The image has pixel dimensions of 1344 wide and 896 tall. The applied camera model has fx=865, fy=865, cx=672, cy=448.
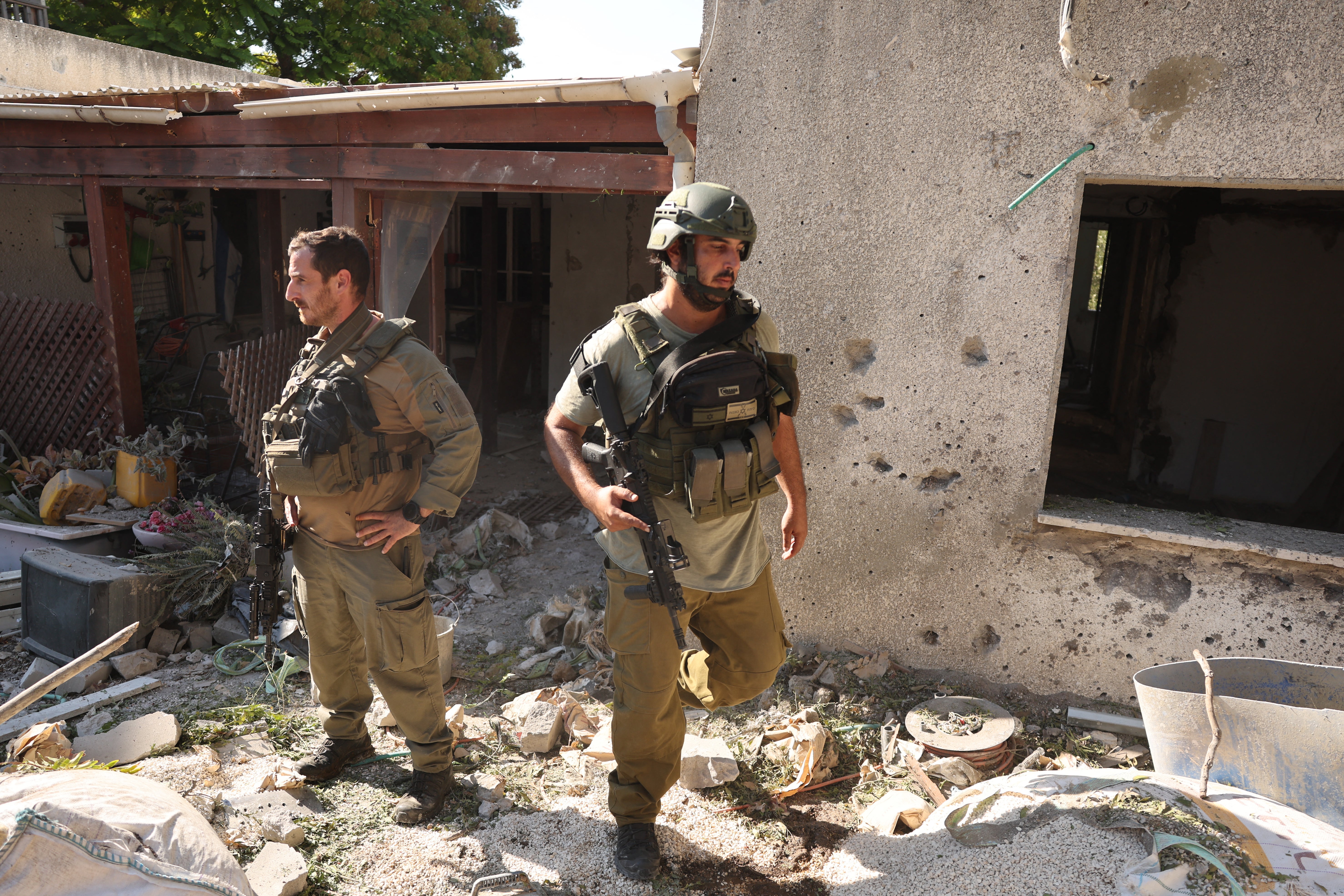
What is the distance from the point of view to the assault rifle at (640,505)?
2225 millimetres

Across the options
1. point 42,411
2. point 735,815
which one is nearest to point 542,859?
point 735,815

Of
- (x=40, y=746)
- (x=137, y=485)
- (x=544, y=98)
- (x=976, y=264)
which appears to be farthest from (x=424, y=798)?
(x=137, y=485)

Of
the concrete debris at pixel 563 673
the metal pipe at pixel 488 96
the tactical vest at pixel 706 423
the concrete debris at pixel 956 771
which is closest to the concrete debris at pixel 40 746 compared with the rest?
the concrete debris at pixel 563 673

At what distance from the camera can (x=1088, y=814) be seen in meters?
2.04

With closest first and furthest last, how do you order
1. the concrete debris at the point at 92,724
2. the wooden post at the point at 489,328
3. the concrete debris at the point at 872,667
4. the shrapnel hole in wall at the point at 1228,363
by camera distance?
the concrete debris at the point at 92,724, the concrete debris at the point at 872,667, the shrapnel hole in wall at the point at 1228,363, the wooden post at the point at 489,328

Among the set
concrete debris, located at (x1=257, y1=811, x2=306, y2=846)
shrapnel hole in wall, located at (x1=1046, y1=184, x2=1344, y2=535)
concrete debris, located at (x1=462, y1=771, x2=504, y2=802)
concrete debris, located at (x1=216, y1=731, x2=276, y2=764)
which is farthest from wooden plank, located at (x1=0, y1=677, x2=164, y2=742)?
shrapnel hole in wall, located at (x1=1046, y1=184, x2=1344, y2=535)

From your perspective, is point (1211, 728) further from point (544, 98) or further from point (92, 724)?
point (92, 724)

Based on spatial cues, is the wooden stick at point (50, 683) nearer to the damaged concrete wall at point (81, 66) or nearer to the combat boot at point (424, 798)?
the combat boot at point (424, 798)

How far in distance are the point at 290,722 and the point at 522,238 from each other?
6.37 meters

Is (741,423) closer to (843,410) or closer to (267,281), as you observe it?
(843,410)

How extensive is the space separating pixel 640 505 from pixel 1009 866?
1.22 m

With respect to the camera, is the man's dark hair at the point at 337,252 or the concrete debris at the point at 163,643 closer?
the man's dark hair at the point at 337,252

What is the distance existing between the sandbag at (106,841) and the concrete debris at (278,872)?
0.79 ft

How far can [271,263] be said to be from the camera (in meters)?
7.66
